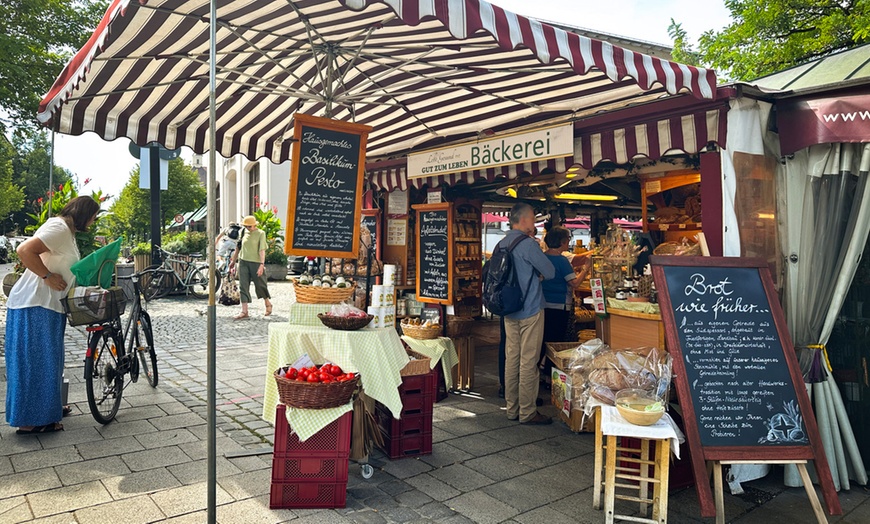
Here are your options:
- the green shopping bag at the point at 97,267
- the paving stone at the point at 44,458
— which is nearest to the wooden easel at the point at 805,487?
the paving stone at the point at 44,458

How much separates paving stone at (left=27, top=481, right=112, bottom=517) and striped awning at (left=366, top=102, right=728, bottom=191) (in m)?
4.18

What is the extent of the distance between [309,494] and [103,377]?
2532 mm

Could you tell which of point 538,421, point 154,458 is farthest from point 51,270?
point 538,421

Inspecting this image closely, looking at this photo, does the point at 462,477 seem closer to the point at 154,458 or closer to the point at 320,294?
the point at 320,294

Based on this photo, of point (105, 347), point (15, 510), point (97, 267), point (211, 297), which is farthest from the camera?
point (105, 347)

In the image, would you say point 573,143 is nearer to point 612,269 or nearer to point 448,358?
point 612,269

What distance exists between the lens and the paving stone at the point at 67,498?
124 inches

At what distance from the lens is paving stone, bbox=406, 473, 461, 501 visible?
352cm

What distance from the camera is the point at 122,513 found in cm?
312

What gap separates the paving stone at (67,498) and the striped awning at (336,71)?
8.13 feet

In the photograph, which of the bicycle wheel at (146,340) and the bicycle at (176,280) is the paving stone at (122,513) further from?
the bicycle at (176,280)

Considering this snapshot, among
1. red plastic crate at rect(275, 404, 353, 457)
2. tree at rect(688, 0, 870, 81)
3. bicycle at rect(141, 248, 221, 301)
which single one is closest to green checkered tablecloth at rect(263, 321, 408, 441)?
red plastic crate at rect(275, 404, 353, 457)

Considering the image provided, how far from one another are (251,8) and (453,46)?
1.32 metres

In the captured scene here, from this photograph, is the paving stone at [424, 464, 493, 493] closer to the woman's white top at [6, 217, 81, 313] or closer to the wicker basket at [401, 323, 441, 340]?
the wicker basket at [401, 323, 441, 340]
